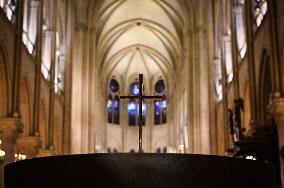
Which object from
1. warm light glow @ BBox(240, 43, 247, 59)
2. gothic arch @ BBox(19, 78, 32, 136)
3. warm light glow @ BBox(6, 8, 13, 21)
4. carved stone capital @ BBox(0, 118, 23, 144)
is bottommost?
carved stone capital @ BBox(0, 118, 23, 144)

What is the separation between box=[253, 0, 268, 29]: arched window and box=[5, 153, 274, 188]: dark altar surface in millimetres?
16025

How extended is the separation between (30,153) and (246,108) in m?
9.29

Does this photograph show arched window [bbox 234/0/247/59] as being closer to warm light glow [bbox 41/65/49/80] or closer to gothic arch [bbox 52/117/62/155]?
warm light glow [bbox 41/65/49/80]

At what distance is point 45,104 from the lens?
25.8 metres

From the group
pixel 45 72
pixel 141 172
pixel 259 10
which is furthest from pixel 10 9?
pixel 141 172

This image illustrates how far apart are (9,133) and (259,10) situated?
996 centimetres

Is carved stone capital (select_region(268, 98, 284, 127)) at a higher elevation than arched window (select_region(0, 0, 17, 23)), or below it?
below

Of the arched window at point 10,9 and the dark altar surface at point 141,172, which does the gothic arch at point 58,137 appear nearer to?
the arched window at point 10,9

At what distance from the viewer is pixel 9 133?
18.3m

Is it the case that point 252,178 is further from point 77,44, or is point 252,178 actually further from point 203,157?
point 77,44

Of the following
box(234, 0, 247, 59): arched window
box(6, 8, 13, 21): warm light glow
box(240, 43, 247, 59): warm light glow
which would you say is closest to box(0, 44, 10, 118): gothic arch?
box(6, 8, 13, 21): warm light glow

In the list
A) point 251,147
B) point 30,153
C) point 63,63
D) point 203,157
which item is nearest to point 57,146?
point 63,63

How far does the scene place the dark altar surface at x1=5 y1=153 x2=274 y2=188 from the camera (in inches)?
139

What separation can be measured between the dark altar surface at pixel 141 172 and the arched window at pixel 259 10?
52.6ft
